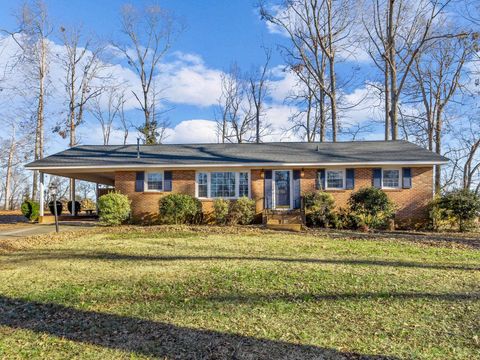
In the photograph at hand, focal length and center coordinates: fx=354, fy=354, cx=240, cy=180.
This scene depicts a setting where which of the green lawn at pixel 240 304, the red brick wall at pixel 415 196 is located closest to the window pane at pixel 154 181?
the green lawn at pixel 240 304

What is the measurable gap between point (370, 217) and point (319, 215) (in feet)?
6.30

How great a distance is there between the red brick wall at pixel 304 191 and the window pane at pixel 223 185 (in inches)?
21.5

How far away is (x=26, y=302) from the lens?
16.1 ft

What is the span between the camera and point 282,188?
1548 cm

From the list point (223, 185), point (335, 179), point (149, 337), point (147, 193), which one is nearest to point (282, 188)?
point (335, 179)

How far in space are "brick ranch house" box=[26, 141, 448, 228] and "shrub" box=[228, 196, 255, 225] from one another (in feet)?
2.23

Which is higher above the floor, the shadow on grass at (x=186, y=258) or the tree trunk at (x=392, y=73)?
the tree trunk at (x=392, y=73)

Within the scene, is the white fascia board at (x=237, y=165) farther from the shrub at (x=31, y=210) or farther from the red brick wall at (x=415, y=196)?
the shrub at (x=31, y=210)

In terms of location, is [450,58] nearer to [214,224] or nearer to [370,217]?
[370,217]

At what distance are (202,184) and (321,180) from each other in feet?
17.1

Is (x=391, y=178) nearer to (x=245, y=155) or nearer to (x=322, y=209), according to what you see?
(x=322, y=209)

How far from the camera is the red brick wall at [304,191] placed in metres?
14.6

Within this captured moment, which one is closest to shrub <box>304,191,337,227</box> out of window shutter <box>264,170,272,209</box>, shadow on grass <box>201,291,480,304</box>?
window shutter <box>264,170,272,209</box>

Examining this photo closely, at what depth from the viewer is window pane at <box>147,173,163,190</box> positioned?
1583cm
